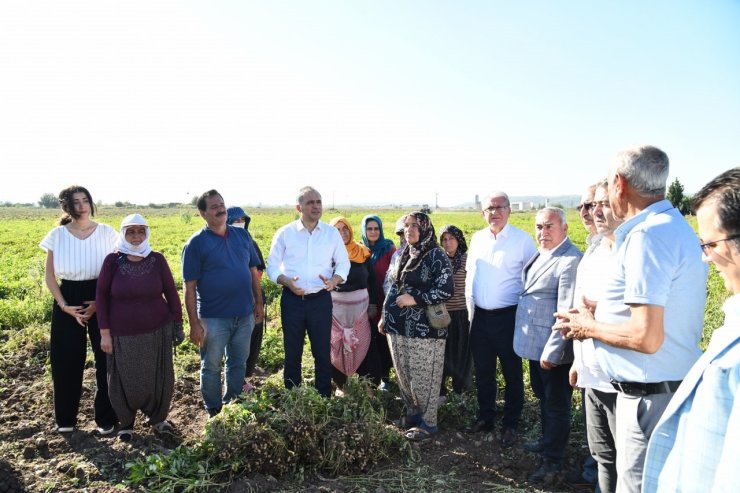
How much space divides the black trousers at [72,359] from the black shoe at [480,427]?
3079mm

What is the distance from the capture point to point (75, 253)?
418cm

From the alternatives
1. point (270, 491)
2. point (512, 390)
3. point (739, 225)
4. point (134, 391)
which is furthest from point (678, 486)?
point (134, 391)

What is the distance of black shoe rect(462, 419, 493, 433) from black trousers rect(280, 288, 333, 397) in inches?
53.9

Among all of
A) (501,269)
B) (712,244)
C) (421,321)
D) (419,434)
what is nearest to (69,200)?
(421,321)

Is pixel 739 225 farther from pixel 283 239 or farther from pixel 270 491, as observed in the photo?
pixel 283 239

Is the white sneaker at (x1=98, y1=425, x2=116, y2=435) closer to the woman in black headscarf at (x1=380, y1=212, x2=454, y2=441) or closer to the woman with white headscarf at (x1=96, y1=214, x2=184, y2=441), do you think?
the woman with white headscarf at (x1=96, y1=214, x2=184, y2=441)

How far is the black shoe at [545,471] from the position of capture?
3.45 meters

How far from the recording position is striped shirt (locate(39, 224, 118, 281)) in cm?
416

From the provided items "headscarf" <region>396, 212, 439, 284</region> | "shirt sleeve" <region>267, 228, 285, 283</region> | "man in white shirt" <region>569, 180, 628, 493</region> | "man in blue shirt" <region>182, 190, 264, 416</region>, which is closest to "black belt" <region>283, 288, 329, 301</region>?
"shirt sleeve" <region>267, 228, 285, 283</region>

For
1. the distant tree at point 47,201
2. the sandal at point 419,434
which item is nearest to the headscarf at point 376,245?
the sandal at point 419,434

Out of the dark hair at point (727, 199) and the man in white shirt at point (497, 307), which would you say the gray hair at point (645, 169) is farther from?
the man in white shirt at point (497, 307)

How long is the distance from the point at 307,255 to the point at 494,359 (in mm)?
1907

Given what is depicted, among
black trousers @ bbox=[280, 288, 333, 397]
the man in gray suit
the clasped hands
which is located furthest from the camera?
black trousers @ bbox=[280, 288, 333, 397]

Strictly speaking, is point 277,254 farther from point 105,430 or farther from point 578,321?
point 578,321
